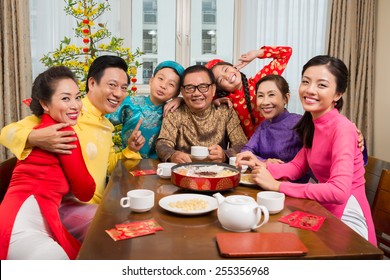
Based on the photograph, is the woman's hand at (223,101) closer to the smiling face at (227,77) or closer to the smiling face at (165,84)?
the smiling face at (227,77)

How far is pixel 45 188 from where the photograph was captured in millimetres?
1446

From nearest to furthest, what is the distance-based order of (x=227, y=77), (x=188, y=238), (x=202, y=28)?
(x=188, y=238), (x=227, y=77), (x=202, y=28)

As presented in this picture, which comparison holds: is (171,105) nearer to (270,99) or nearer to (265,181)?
(270,99)

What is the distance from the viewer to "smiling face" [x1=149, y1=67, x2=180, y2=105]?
229 cm

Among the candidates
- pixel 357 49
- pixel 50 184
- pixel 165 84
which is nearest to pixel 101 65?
pixel 165 84

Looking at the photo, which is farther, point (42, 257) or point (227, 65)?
point (227, 65)

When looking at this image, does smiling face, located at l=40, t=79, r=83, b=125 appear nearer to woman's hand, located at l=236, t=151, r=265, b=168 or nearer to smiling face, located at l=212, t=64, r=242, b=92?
woman's hand, located at l=236, t=151, r=265, b=168

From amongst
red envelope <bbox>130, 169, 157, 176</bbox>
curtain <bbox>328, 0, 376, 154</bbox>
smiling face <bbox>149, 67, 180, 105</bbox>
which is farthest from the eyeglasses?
curtain <bbox>328, 0, 376, 154</bbox>

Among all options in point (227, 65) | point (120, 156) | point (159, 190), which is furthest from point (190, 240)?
point (227, 65)

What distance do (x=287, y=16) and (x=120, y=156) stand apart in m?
2.87

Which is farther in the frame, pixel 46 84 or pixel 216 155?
pixel 216 155

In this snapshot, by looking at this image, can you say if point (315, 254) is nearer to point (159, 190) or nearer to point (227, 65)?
point (159, 190)

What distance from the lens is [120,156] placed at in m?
2.04

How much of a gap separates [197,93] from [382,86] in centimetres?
269
